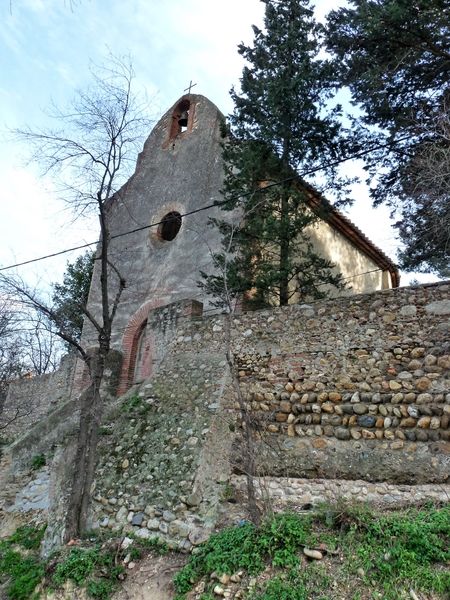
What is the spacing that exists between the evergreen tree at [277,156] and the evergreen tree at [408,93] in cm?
97

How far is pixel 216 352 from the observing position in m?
7.14

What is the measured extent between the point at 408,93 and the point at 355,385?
18.8 ft

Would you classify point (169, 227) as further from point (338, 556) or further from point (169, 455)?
point (338, 556)

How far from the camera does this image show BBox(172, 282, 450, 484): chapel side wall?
511 centimetres

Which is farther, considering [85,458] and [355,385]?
[85,458]

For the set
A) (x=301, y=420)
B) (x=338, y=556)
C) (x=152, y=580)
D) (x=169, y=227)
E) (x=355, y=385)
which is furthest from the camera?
(x=169, y=227)

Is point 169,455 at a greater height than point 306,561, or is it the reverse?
point 169,455

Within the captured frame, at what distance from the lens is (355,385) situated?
5.75m

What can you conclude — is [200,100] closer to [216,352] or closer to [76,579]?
[216,352]

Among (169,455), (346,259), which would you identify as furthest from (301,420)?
(346,259)

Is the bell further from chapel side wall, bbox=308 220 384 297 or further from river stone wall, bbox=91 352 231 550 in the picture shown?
river stone wall, bbox=91 352 231 550

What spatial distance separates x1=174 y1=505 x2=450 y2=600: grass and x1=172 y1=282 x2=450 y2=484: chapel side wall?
93cm

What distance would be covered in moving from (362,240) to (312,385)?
8941 millimetres

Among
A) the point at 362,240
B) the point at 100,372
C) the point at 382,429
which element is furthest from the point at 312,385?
the point at 362,240
